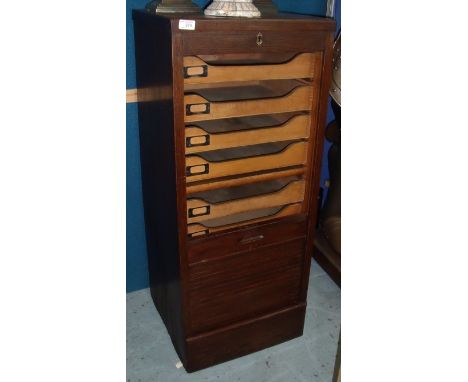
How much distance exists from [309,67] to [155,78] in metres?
0.48

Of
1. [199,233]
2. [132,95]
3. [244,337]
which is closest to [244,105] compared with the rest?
[199,233]

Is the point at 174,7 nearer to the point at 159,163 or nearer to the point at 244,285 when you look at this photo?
the point at 159,163

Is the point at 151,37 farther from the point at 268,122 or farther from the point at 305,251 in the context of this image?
the point at 305,251

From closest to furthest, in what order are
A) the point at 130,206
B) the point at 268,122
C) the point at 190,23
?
the point at 190,23 < the point at 268,122 < the point at 130,206

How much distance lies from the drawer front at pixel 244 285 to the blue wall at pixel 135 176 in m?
0.54

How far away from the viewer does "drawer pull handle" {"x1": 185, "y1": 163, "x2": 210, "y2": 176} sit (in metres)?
1.32

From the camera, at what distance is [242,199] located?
1.46 meters

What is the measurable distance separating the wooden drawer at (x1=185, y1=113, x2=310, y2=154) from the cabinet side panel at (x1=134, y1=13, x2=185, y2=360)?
0.25 ft

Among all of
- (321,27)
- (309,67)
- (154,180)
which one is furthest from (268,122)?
(154,180)

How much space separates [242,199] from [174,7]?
24.9 inches

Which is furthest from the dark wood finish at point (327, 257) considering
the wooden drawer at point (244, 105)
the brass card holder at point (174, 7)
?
the brass card holder at point (174, 7)

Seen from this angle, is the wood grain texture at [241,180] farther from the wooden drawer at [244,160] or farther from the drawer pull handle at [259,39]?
the drawer pull handle at [259,39]
